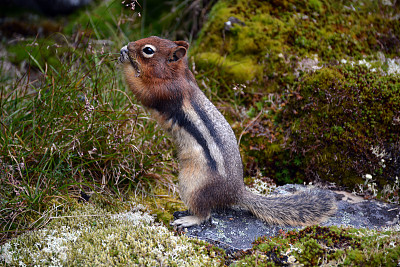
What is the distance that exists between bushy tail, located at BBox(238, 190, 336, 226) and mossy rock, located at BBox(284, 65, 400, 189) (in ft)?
4.10

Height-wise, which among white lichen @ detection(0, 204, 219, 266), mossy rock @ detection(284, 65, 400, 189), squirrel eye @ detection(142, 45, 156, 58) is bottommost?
white lichen @ detection(0, 204, 219, 266)

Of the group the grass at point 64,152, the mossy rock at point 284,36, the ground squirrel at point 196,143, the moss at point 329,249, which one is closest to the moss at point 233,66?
the mossy rock at point 284,36

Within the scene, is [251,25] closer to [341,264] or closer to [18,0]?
[341,264]

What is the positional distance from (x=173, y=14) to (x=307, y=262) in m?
7.48

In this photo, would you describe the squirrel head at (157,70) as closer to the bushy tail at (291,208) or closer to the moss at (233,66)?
the bushy tail at (291,208)

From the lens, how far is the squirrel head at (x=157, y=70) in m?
4.52

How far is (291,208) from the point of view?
4.50m

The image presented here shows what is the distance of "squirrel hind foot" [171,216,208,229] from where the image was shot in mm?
4367

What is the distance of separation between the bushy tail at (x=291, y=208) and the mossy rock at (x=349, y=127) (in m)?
1.25

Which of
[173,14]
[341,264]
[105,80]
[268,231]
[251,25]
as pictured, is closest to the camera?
[341,264]

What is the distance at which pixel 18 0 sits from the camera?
11273mm

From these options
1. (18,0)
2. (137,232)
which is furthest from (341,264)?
(18,0)

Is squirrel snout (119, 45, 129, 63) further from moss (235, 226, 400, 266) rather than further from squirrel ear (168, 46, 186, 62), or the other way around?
moss (235, 226, 400, 266)

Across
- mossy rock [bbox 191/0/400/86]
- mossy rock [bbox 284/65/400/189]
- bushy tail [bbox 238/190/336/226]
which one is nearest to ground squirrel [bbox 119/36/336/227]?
bushy tail [bbox 238/190/336/226]
